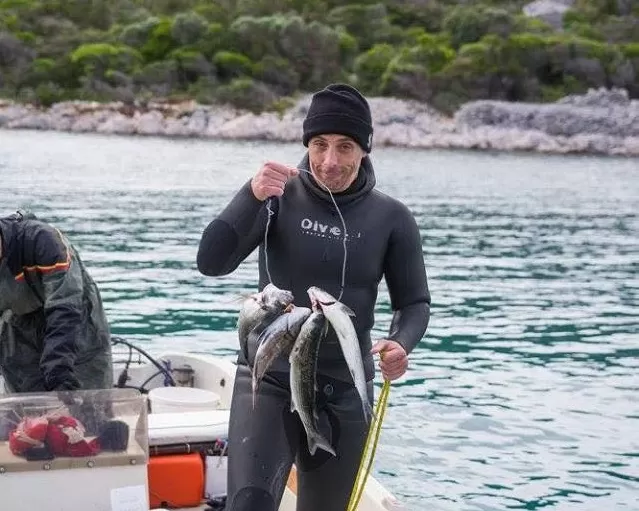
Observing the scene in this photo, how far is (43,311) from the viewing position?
6555 mm

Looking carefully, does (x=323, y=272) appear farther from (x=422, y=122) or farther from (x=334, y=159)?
(x=422, y=122)

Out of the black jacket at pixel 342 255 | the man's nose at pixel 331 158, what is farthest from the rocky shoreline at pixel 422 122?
the man's nose at pixel 331 158

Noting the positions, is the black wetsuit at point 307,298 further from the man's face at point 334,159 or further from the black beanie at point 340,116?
the black beanie at point 340,116

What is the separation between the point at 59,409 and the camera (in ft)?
20.8

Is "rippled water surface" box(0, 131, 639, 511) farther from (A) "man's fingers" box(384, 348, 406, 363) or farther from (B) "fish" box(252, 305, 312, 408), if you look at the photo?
(A) "man's fingers" box(384, 348, 406, 363)

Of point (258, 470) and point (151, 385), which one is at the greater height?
point (258, 470)

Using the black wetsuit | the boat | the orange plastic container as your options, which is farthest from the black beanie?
the orange plastic container

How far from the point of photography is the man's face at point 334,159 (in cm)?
500

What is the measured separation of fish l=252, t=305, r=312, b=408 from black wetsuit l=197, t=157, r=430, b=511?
26cm

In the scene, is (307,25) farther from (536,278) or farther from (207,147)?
(536,278)

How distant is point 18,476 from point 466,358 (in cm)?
1203

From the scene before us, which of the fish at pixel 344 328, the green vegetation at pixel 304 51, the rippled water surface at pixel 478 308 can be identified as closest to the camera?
the fish at pixel 344 328

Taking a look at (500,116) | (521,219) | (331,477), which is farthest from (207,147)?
(331,477)

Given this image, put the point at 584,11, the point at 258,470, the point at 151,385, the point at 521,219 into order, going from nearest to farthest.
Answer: the point at 258,470
the point at 151,385
the point at 521,219
the point at 584,11
